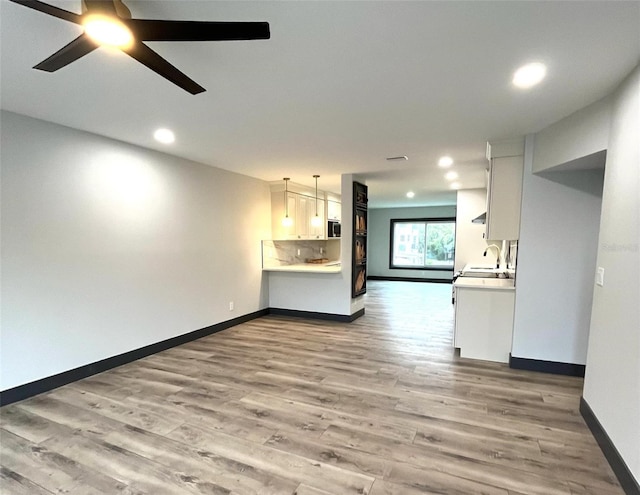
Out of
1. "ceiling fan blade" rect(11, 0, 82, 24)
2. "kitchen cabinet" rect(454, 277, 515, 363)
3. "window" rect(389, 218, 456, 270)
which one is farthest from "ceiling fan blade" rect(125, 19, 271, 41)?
"window" rect(389, 218, 456, 270)

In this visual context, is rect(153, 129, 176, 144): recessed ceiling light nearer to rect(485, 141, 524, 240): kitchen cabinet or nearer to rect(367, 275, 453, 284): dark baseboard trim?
rect(485, 141, 524, 240): kitchen cabinet

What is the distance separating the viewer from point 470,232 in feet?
22.7

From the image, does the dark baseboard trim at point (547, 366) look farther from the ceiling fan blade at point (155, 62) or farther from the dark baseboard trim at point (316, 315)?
the ceiling fan blade at point (155, 62)

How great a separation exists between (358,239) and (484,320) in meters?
2.47

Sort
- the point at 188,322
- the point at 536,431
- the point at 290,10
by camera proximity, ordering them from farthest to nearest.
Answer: the point at 188,322 → the point at 536,431 → the point at 290,10

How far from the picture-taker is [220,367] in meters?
3.47

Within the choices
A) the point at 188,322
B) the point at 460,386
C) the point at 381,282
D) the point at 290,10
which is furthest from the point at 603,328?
the point at 381,282

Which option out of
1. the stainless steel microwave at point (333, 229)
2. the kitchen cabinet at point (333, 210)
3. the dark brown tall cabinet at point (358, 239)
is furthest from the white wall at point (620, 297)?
the kitchen cabinet at point (333, 210)

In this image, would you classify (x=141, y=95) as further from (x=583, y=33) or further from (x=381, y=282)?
(x=381, y=282)

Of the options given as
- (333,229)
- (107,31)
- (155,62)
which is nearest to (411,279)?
(333,229)

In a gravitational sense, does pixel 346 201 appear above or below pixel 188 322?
above

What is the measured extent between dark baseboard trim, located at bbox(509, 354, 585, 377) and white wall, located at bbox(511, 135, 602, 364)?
0.14ft

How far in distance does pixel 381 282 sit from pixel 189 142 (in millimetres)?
8022

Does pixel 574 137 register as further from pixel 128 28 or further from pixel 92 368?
pixel 92 368
